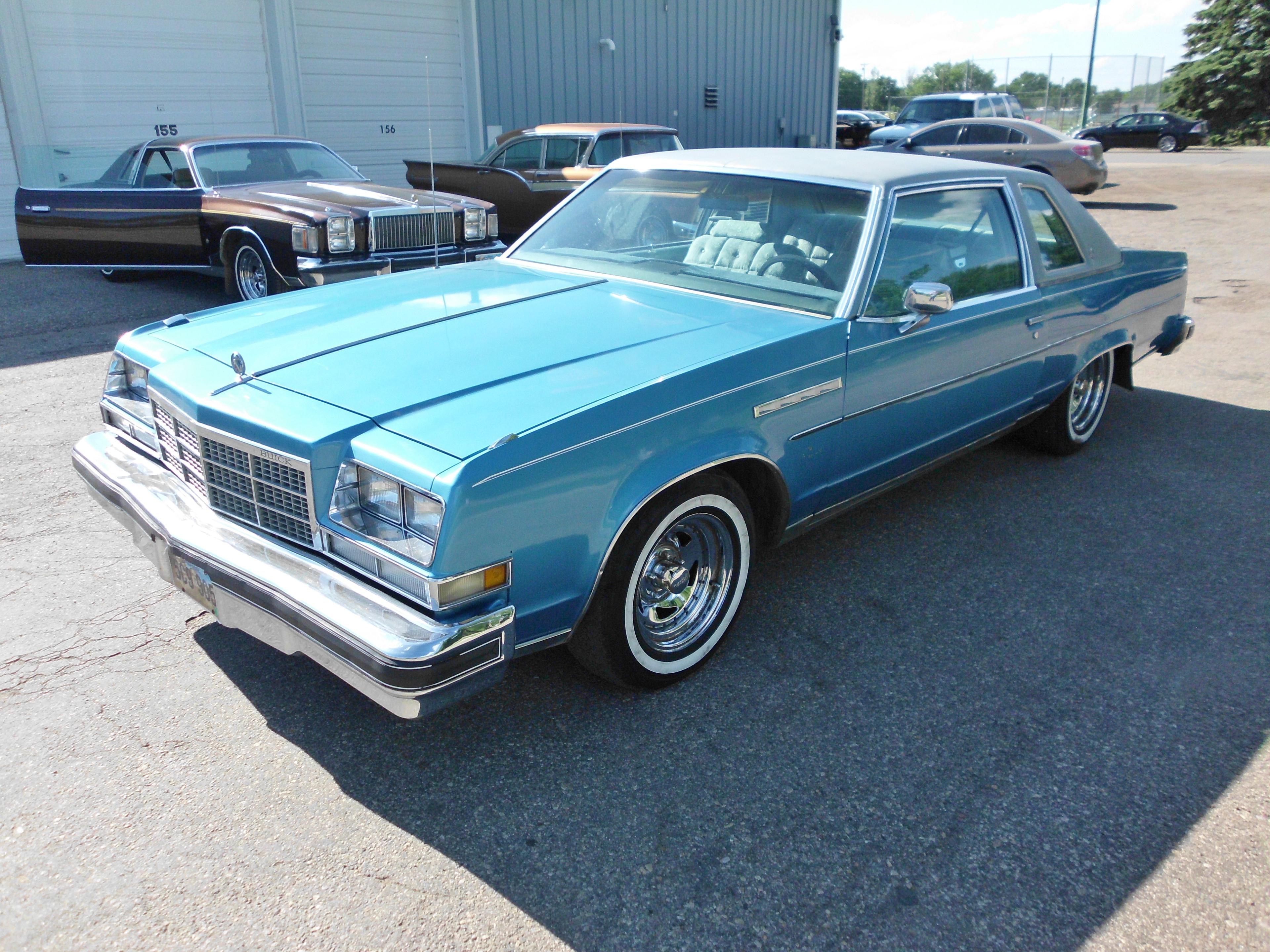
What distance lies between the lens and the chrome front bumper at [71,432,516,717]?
2.23 meters

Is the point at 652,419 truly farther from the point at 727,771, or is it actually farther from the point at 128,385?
the point at 128,385

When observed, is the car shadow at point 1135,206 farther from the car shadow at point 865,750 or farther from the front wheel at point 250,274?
the car shadow at point 865,750

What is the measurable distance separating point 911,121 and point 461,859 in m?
20.4

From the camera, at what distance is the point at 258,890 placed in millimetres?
2207

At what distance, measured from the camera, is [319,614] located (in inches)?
92.3

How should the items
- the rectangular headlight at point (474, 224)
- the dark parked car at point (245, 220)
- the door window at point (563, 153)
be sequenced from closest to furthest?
the dark parked car at point (245, 220), the rectangular headlight at point (474, 224), the door window at point (563, 153)

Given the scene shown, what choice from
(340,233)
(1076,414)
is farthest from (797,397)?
(340,233)

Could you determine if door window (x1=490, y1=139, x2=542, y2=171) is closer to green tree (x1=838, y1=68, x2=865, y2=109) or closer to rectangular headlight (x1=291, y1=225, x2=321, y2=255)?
rectangular headlight (x1=291, y1=225, x2=321, y2=255)

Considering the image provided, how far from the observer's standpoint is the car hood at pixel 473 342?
2510 millimetres

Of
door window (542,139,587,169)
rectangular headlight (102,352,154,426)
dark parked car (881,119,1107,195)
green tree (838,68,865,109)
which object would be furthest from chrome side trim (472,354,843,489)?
green tree (838,68,865,109)

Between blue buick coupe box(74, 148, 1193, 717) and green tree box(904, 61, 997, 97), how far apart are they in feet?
147

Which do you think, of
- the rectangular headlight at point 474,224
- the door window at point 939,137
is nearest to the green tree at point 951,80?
the door window at point 939,137

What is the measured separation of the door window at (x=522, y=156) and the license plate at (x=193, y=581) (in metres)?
8.94

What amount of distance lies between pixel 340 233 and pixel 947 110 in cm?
1587
